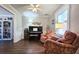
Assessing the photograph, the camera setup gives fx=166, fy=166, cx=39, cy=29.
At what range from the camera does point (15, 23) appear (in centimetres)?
352

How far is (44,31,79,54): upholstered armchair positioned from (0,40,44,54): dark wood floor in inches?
6.7

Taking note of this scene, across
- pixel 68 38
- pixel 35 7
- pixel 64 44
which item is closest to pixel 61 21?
pixel 68 38

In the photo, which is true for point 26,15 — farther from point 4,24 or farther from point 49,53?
point 49,53

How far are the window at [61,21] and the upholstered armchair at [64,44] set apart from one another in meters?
0.12

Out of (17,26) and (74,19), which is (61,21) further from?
(17,26)

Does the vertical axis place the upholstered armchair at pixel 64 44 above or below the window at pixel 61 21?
below

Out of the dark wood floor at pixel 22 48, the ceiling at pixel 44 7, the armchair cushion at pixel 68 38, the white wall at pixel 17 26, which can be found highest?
the ceiling at pixel 44 7

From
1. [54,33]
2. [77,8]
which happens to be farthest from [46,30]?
[77,8]

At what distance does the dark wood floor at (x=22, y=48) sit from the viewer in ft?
11.2

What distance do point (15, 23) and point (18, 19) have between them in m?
0.11

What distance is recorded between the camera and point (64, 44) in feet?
11.4

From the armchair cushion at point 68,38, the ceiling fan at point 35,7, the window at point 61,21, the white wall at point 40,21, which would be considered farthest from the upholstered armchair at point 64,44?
the ceiling fan at point 35,7

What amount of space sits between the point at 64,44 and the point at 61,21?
0.49 m

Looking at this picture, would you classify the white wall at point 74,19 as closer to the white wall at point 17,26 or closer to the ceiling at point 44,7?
the ceiling at point 44,7
